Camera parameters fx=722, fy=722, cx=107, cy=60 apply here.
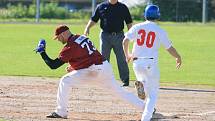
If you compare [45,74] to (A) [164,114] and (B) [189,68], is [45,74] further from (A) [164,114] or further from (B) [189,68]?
(A) [164,114]

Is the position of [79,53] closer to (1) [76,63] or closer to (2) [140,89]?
(1) [76,63]

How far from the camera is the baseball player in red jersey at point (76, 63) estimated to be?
11414 mm

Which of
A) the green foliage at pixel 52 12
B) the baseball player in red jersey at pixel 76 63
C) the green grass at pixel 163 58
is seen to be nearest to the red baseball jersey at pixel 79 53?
the baseball player in red jersey at pixel 76 63

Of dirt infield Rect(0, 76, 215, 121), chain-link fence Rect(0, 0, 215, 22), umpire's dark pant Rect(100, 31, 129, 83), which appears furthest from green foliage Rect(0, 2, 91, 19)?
umpire's dark pant Rect(100, 31, 129, 83)

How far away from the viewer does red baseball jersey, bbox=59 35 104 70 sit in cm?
1139

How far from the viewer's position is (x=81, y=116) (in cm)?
1206

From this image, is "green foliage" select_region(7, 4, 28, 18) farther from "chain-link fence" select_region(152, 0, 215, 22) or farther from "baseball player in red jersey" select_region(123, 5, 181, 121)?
"baseball player in red jersey" select_region(123, 5, 181, 121)

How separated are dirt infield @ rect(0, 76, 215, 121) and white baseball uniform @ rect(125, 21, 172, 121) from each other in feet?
2.41

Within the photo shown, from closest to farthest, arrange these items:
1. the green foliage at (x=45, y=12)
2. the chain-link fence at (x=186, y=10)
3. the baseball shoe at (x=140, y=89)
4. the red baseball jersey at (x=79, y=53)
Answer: the red baseball jersey at (x=79, y=53), the baseball shoe at (x=140, y=89), the chain-link fence at (x=186, y=10), the green foliage at (x=45, y=12)

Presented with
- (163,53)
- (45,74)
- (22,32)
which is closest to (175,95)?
(45,74)

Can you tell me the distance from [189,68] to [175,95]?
601 cm

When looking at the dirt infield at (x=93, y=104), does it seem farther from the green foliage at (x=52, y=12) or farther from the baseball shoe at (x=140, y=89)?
the green foliage at (x=52, y=12)

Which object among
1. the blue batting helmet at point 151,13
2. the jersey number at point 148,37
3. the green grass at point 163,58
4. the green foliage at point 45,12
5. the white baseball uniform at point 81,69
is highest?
the blue batting helmet at point 151,13

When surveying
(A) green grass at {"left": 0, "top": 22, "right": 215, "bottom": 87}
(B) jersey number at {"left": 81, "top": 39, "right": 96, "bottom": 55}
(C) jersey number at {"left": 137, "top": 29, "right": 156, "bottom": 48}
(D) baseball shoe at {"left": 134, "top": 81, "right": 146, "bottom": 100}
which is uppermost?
(C) jersey number at {"left": 137, "top": 29, "right": 156, "bottom": 48}
